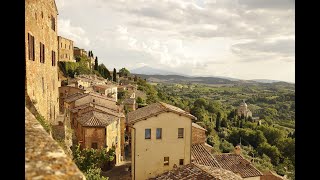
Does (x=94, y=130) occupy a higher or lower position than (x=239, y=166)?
higher

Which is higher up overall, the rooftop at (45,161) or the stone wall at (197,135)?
the rooftop at (45,161)

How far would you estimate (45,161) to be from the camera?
127 inches

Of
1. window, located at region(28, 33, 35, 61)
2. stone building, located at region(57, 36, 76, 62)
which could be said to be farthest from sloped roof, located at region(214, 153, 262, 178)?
stone building, located at region(57, 36, 76, 62)

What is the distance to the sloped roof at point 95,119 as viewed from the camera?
78.8 ft

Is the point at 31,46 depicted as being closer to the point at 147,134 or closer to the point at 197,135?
the point at 147,134

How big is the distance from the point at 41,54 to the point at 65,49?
5872 cm

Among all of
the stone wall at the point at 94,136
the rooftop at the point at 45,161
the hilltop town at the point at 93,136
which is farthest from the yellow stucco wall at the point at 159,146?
the rooftop at the point at 45,161

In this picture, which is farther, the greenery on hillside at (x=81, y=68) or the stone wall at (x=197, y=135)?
the greenery on hillside at (x=81, y=68)

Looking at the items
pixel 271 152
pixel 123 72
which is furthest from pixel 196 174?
pixel 123 72

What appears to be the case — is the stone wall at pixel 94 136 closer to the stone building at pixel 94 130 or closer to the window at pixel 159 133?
the stone building at pixel 94 130

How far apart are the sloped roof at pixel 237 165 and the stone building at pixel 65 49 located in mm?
49210

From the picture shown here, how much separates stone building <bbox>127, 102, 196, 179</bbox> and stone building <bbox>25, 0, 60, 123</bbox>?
19.5 feet
